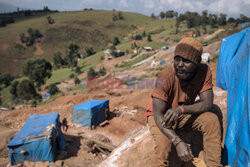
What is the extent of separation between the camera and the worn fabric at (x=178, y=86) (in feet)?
7.66

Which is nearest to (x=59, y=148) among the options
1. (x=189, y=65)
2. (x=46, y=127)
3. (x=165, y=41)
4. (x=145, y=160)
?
(x=46, y=127)

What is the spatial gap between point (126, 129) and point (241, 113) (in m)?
8.91

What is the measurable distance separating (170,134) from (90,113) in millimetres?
9771

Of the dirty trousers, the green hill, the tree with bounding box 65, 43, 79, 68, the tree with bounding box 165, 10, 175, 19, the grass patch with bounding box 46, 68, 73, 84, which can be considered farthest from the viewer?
the tree with bounding box 165, 10, 175, 19

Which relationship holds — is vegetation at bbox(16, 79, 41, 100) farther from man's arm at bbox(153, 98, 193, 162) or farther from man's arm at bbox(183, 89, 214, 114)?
man's arm at bbox(183, 89, 214, 114)

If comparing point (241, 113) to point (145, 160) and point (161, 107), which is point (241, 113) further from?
point (145, 160)

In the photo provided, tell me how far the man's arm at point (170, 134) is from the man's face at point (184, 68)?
1.56ft

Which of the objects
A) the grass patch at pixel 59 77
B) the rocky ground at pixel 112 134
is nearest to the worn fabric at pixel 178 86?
the rocky ground at pixel 112 134

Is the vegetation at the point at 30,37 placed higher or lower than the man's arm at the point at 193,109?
higher

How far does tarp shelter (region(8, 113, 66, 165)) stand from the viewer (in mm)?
7250

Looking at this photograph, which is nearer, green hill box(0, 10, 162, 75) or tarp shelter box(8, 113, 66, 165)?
tarp shelter box(8, 113, 66, 165)

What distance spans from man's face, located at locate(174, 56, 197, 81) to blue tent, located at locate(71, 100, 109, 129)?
9.73 metres

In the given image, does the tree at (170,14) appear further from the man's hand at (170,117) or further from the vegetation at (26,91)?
the man's hand at (170,117)

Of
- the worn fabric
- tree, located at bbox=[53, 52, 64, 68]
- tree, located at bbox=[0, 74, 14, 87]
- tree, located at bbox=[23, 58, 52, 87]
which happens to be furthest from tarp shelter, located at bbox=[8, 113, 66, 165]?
tree, located at bbox=[53, 52, 64, 68]
